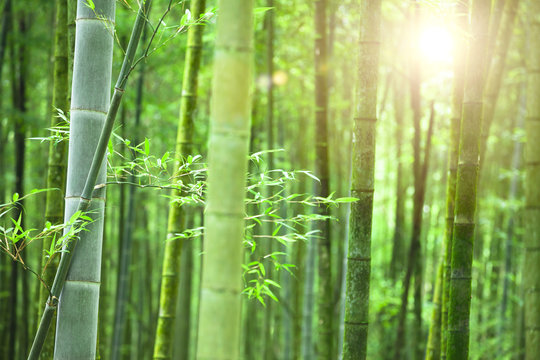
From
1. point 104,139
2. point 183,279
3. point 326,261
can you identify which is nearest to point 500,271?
point 183,279

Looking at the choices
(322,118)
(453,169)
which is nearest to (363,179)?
(453,169)

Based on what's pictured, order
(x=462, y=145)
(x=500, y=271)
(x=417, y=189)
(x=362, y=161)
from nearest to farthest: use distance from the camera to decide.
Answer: (x=362, y=161) < (x=462, y=145) < (x=417, y=189) < (x=500, y=271)

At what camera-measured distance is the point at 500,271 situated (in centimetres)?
1048

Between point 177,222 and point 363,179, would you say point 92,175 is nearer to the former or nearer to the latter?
point 363,179

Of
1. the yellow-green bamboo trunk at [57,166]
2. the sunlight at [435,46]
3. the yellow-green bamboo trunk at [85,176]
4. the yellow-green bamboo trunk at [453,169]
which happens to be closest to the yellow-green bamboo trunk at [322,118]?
the yellow-green bamboo trunk at [453,169]

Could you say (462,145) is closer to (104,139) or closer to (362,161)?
(362,161)

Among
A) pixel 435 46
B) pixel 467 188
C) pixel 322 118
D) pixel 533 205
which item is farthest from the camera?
pixel 435 46

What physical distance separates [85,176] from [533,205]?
2293 millimetres

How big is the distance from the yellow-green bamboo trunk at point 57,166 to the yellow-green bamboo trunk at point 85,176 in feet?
1.95

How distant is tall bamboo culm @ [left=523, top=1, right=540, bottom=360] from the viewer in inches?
118

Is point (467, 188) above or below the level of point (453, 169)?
below

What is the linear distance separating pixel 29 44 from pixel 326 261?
383cm

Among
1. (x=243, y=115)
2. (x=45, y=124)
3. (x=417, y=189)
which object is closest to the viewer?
(x=243, y=115)

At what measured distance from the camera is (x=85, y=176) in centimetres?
190
